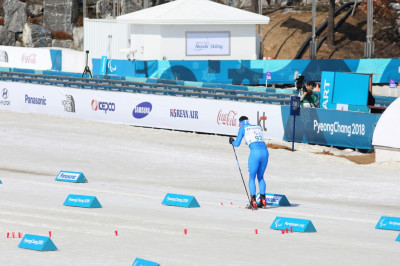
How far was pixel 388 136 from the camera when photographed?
24.1 metres

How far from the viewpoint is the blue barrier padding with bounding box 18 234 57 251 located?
12.4 metres

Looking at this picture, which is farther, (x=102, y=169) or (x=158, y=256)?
(x=102, y=169)

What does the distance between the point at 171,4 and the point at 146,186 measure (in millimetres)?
34701

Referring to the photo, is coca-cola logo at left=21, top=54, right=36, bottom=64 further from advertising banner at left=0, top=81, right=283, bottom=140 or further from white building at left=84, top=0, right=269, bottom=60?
advertising banner at left=0, top=81, right=283, bottom=140

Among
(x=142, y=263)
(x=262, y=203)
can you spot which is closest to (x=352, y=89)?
(x=262, y=203)

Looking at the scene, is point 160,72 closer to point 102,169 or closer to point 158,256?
point 102,169

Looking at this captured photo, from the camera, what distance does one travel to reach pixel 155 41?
53062 mm

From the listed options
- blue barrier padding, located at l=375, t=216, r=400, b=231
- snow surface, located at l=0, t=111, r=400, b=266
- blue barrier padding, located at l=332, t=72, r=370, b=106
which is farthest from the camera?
blue barrier padding, located at l=332, t=72, r=370, b=106

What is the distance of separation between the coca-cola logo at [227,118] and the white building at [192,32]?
75.8 ft

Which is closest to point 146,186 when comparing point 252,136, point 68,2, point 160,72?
point 252,136

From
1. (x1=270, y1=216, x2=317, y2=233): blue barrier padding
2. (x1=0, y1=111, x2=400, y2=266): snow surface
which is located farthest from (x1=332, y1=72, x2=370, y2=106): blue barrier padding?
(x1=270, y1=216, x2=317, y2=233): blue barrier padding

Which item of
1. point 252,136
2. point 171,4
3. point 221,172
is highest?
point 171,4

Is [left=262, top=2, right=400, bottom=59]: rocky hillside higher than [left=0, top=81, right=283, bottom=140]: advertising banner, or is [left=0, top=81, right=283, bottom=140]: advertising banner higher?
[left=262, top=2, right=400, bottom=59]: rocky hillside

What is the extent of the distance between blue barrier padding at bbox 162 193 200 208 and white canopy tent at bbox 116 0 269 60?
114 ft
